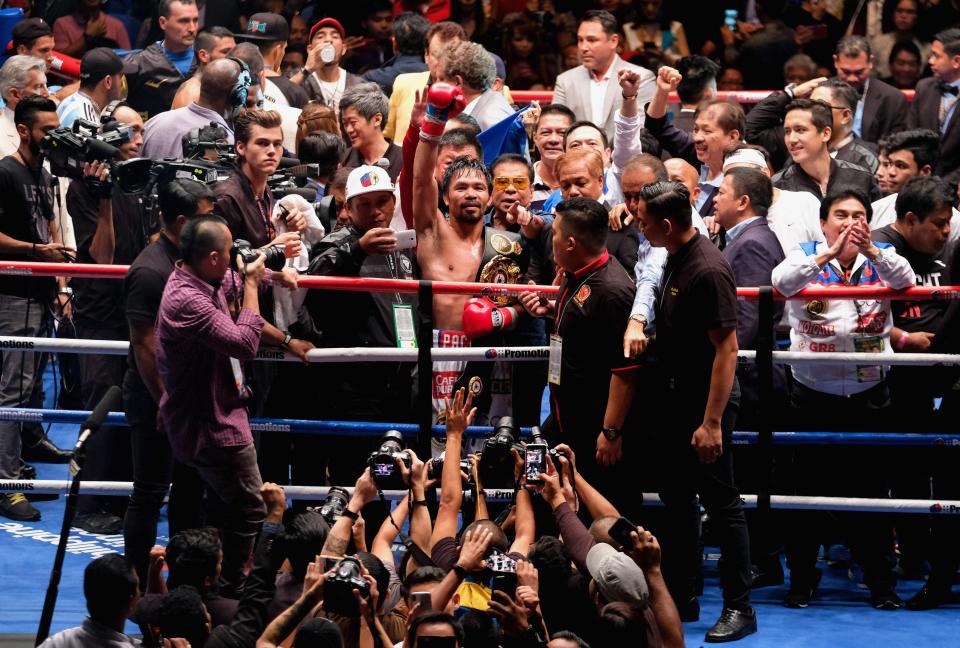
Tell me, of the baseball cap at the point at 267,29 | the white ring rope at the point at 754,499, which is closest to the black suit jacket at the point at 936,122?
→ the white ring rope at the point at 754,499

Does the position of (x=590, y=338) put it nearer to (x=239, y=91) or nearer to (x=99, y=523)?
(x=239, y=91)

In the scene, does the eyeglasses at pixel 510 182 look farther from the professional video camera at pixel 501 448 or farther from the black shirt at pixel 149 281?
the black shirt at pixel 149 281

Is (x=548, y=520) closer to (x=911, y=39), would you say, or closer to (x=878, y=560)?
(x=878, y=560)

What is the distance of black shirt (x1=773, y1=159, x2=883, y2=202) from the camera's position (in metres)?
7.48

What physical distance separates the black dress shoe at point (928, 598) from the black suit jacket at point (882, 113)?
393 centimetres

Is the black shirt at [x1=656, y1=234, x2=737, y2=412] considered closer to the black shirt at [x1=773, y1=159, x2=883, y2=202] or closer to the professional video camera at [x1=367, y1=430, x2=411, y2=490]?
the professional video camera at [x1=367, y1=430, x2=411, y2=490]

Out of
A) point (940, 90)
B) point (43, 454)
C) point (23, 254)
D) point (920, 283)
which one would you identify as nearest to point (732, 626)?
point (920, 283)

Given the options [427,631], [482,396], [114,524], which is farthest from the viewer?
[114,524]

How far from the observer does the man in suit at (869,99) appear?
9.12 m

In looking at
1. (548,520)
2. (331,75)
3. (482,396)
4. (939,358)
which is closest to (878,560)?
(939,358)

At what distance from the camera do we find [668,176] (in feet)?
21.3

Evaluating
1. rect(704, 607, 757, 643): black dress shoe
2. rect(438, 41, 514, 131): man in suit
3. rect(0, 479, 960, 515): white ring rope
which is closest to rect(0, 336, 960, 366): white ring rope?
rect(0, 479, 960, 515): white ring rope

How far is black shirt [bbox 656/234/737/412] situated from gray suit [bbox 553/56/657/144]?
3.44m

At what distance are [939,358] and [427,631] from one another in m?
2.71
